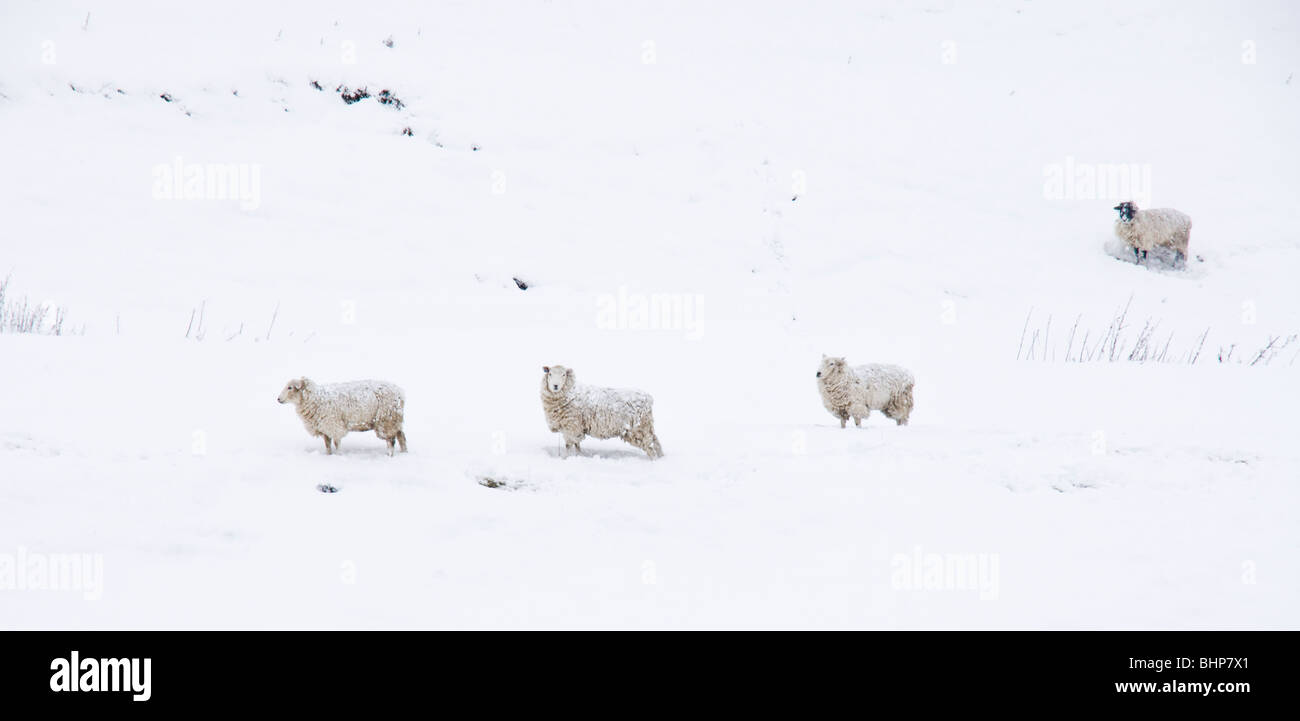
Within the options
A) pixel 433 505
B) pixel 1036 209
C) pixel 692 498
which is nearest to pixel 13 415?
pixel 433 505

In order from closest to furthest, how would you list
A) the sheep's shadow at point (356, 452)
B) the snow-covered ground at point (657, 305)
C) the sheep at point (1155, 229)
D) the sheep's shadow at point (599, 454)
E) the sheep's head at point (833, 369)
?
the snow-covered ground at point (657, 305), the sheep's shadow at point (356, 452), the sheep's shadow at point (599, 454), the sheep's head at point (833, 369), the sheep at point (1155, 229)

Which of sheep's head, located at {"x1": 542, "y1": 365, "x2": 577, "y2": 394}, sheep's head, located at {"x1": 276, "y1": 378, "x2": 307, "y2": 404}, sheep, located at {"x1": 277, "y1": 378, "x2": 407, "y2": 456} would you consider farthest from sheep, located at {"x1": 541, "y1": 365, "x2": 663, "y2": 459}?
sheep's head, located at {"x1": 276, "y1": 378, "x2": 307, "y2": 404}

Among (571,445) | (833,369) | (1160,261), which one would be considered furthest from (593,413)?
(1160,261)

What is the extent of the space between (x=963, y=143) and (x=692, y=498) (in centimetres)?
1532

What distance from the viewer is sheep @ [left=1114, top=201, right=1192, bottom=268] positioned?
16.7m

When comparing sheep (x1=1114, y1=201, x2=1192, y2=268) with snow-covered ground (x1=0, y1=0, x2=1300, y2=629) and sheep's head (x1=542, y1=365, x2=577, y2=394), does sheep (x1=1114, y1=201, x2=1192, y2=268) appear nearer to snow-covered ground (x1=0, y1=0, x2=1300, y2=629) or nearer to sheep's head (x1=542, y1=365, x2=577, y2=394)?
snow-covered ground (x1=0, y1=0, x2=1300, y2=629)

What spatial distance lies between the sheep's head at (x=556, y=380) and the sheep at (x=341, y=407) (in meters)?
1.03

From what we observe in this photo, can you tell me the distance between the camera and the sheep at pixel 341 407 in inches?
253

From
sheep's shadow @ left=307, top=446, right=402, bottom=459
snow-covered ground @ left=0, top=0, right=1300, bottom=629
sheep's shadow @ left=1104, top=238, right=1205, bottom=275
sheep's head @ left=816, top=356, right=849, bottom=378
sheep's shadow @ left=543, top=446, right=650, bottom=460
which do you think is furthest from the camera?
sheep's shadow @ left=1104, top=238, right=1205, bottom=275

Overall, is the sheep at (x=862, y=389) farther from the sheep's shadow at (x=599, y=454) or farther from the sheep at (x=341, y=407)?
the sheep at (x=341, y=407)

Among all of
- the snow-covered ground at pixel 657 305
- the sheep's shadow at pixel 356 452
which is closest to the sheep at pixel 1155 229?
the snow-covered ground at pixel 657 305

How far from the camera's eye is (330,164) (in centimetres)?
1559

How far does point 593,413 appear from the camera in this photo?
6.90 m

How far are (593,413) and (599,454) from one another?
45 cm
